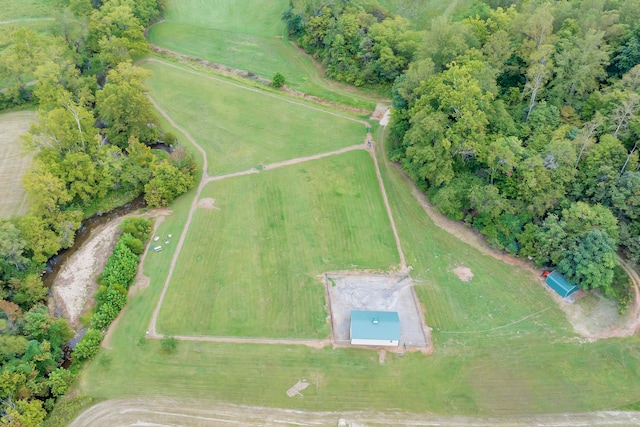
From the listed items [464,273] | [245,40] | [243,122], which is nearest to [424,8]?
[245,40]

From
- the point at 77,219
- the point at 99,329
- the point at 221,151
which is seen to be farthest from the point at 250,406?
the point at 221,151

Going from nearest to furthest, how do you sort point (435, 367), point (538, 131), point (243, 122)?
point (435, 367) < point (538, 131) < point (243, 122)

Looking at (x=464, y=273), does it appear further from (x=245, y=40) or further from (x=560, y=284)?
(x=245, y=40)

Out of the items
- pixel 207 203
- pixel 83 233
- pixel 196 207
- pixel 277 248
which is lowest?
pixel 83 233

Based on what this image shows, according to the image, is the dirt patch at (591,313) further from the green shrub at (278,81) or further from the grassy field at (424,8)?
the grassy field at (424,8)

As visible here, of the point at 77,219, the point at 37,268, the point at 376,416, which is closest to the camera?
the point at 376,416

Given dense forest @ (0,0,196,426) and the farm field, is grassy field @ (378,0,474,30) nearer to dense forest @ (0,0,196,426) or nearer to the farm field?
the farm field

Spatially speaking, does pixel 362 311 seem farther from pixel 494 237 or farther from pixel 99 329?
pixel 99 329

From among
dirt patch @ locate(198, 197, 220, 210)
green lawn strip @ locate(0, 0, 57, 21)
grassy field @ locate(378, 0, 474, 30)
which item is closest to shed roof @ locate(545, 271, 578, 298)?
dirt patch @ locate(198, 197, 220, 210)

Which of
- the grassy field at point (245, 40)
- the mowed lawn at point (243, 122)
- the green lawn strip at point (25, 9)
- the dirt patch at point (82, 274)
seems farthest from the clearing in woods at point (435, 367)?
the green lawn strip at point (25, 9)
